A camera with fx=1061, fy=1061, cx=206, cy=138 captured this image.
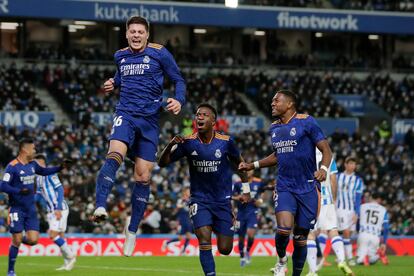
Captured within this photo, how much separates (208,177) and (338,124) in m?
31.9

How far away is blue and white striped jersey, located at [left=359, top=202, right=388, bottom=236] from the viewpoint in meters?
25.9

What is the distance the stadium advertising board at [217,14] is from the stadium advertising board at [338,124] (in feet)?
16.0

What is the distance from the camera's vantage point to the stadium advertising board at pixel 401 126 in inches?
1886

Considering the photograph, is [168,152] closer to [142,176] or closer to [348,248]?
[142,176]

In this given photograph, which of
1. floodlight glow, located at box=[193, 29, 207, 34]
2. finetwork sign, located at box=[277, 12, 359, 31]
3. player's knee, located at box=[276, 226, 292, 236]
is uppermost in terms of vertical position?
finetwork sign, located at box=[277, 12, 359, 31]

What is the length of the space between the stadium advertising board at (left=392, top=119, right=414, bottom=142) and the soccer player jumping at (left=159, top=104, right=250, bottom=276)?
3319 centimetres

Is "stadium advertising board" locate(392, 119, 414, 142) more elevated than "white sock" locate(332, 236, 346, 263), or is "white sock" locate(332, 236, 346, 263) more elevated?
"stadium advertising board" locate(392, 119, 414, 142)

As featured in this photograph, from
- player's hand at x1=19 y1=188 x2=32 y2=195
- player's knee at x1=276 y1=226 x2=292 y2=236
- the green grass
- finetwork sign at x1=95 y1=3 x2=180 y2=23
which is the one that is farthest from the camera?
finetwork sign at x1=95 y1=3 x2=180 y2=23

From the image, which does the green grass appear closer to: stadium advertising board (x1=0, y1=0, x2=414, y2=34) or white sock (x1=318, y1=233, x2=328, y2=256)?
white sock (x1=318, y1=233, x2=328, y2=256)

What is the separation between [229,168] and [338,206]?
9044mm

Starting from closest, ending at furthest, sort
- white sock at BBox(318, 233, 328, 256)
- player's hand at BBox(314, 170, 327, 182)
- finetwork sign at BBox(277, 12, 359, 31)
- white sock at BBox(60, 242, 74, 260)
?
player's hand at BBox(314, 170, 327, 182) → white sock at BBox(318, 233, 328, 256) → white sock at BBox(60, 242, 74, 260) → finetwork sign at BBox(277, 12, 359, 31)

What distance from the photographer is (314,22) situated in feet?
162

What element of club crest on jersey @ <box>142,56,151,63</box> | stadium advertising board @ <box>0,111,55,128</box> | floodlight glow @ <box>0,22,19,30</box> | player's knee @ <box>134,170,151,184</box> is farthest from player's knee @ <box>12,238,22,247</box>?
floodlight glow @ <box>0,22,19,30</box>

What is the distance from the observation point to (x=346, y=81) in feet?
166
